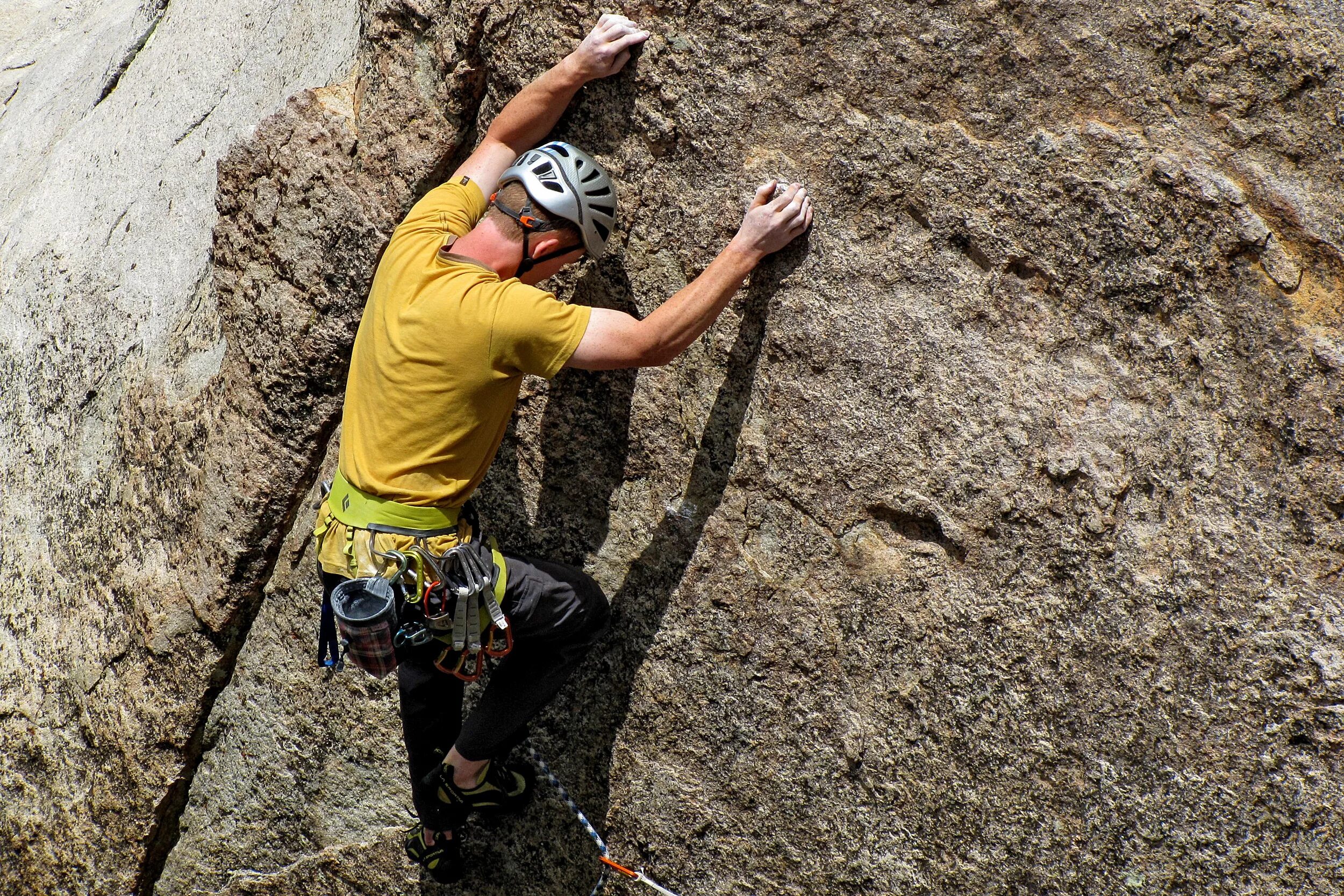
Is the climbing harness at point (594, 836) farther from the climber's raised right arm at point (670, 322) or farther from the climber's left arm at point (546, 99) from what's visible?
the climber's left arm at point (546, 99)

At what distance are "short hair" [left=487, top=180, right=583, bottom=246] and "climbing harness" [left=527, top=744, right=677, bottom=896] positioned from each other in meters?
2.27

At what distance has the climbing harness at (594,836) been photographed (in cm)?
427

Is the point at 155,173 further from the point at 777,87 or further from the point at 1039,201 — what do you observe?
the point at 1039,201

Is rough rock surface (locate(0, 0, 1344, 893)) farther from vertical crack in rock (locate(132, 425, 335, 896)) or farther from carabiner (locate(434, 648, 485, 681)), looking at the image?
carabiner (locate(434, 648, 485, 681))

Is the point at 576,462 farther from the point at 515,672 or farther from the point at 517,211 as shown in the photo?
the point at 517,211

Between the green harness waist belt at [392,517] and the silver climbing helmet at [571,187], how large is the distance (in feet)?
3.62

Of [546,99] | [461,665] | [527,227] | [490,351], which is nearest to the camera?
[490,351]

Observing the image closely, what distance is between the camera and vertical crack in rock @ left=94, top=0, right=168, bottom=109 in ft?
20.2

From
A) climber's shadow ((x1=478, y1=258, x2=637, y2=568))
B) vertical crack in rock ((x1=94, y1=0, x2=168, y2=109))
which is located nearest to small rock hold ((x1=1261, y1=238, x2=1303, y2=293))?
climber's shadow ((x1=478, y1=258, x2=637, y2=568))

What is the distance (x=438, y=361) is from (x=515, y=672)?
1.31 metres

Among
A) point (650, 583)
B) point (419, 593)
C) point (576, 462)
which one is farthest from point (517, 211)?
point (650, 583)

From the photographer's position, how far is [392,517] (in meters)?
3.72

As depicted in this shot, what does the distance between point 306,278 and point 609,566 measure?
72.2 inches

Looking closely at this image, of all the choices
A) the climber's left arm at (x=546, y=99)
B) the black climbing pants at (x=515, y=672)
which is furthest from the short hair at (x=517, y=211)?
the black climbing pants at (x=515, y=672)
